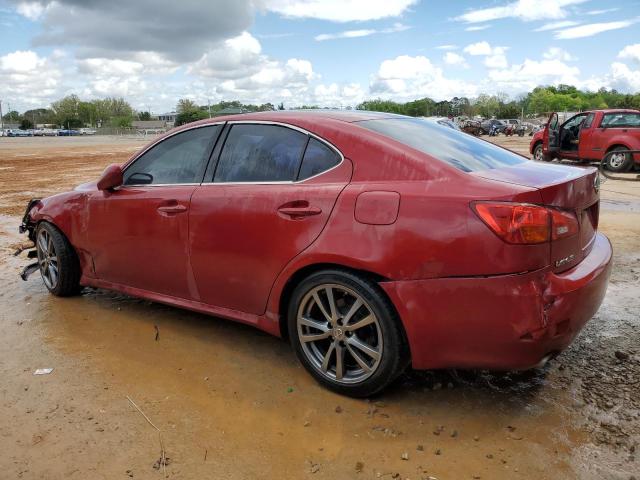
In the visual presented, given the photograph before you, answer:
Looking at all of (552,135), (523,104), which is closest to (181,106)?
(523,104)

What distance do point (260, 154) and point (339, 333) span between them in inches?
49.0

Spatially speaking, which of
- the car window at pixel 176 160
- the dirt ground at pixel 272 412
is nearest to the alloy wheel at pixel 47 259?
the dirt ground at pixel 272 412

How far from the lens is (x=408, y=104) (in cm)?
10812

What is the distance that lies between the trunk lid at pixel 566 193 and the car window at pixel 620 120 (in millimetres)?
13539

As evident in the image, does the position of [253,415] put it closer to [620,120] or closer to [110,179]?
[110,179]

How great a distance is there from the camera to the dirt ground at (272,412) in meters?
2.52

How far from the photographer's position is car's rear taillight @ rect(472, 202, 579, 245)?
8.31 feet

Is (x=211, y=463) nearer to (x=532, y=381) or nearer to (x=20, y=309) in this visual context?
(x=532, y=381)

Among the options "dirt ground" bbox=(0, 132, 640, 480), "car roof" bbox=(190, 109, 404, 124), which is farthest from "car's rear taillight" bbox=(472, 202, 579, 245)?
"car roof" bbox=(190, 109, 404, 124)

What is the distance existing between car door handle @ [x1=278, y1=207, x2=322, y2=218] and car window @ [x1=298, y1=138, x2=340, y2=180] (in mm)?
209

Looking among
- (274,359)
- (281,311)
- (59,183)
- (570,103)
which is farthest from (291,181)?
(570,103)

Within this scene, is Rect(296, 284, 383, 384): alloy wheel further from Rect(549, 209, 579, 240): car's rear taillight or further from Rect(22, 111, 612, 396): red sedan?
Rect(549, 209, 579, 240): car's rear taillight

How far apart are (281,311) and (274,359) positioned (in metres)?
0.49

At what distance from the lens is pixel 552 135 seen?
16.4 m
